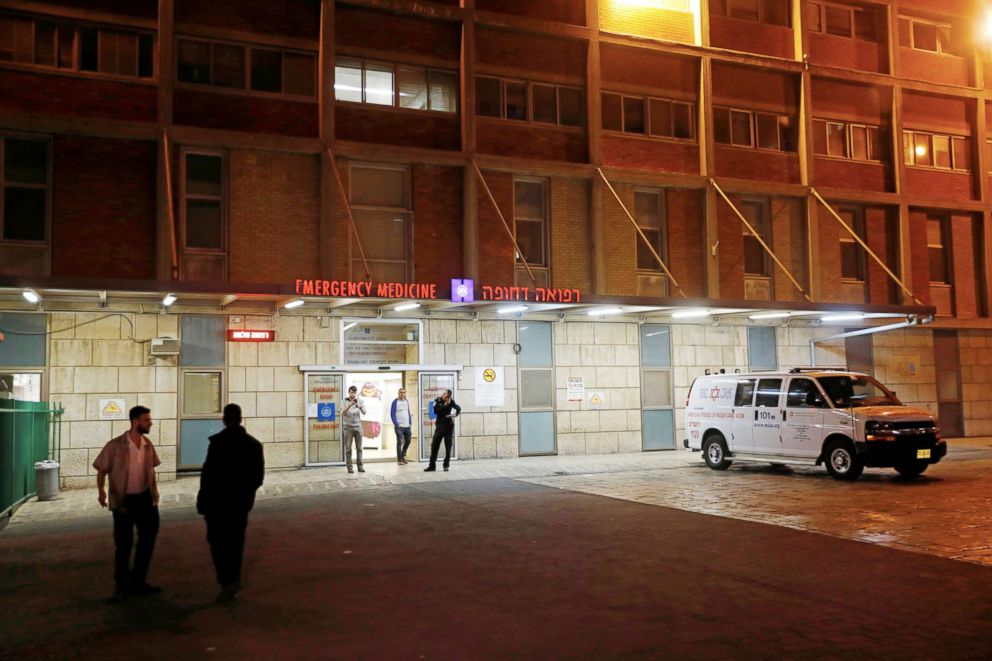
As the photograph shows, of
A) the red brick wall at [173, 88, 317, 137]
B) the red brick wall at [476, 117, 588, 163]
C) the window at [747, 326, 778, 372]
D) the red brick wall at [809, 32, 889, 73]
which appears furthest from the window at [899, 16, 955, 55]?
the red brick wall at [173, 88, 317, 137]

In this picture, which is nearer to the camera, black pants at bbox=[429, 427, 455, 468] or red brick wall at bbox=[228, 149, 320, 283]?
black pants at bbox=[429, 427, 455, 468]

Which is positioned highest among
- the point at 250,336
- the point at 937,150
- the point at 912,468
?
the point at 937,150

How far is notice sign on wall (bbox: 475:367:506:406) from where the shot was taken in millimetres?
21797

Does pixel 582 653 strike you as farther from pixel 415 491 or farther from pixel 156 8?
pixel 156 8

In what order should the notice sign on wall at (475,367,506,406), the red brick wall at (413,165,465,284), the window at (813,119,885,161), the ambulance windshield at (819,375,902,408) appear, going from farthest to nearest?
the window at (813,119,885,161), the red brick wall at (413,165,465,284), the notice sign on wall at (475,367,506,406), the ambulance windshield at (819,375,902,408)

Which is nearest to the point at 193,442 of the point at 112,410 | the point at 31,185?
the point at 112,410

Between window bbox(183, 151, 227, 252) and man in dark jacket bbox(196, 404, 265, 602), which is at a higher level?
window bbox(183, 151, 227, 252)

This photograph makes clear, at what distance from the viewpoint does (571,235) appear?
23422 millimetres

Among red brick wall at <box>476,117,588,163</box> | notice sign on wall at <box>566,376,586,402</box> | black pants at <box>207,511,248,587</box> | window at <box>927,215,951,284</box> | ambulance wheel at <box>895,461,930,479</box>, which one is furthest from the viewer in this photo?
window at <box>927,215,951,284</box>

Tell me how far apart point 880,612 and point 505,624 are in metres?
3.10

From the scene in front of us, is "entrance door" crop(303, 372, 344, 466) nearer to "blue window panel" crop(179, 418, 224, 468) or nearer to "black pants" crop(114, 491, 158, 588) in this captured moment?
"blue window panel" crop(179, 418, 224, 468)

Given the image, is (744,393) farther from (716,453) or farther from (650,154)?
(650,154)

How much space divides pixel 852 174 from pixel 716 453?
12.8 m

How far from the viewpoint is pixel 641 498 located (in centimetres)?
1481
